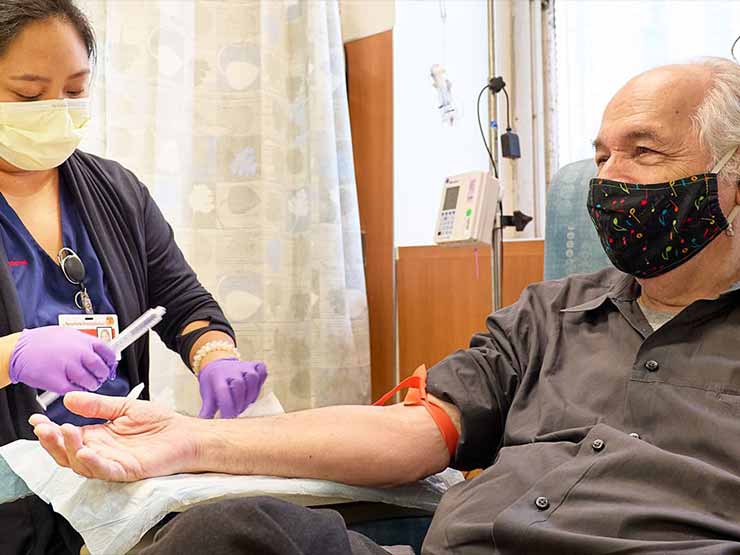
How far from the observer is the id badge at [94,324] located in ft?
4.52

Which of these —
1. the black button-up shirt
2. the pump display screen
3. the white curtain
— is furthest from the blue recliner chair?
the white curtain

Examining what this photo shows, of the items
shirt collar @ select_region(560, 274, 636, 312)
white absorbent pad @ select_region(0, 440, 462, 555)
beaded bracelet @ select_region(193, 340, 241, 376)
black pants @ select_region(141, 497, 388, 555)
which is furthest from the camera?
beaded bracelet @ select_region(193, 340, 241, 376)

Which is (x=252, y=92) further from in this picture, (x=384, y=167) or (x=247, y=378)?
(x=247, y=378)

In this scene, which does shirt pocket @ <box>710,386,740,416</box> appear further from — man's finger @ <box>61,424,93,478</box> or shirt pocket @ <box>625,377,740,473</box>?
man's finger @ <box>61,424,93,478</box>

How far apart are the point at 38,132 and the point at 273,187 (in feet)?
3.49

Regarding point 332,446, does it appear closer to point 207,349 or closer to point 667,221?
point 207,349

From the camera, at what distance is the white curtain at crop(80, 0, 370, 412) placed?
2.32 m

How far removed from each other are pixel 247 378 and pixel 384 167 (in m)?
1.37

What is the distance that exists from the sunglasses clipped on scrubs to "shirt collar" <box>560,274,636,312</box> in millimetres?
883

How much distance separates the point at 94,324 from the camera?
1.40 m

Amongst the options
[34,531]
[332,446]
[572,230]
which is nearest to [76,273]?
[34,531]

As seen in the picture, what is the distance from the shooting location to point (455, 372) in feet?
4.22

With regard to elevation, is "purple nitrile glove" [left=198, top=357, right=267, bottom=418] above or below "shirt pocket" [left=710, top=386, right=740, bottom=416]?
below

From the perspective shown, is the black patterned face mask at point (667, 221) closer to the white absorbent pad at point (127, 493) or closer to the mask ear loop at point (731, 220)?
the mask ear loop at point (731, 220)
